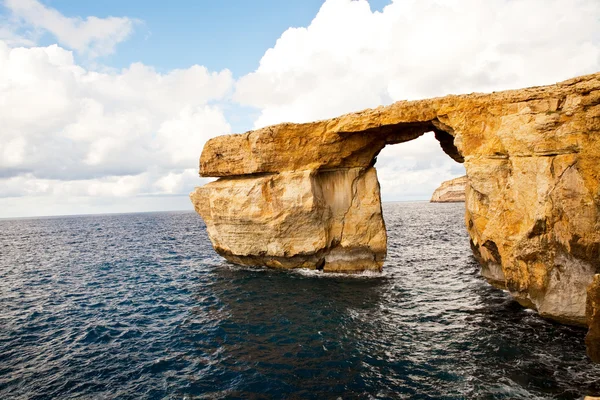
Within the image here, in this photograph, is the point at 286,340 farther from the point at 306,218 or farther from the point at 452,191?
the point at 452,191

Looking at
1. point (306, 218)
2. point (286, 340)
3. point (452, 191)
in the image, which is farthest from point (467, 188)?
point (452, 191)

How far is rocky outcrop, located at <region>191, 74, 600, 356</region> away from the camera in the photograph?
456 inches

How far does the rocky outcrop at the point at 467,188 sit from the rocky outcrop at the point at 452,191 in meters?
121

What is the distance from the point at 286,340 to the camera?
12.7m

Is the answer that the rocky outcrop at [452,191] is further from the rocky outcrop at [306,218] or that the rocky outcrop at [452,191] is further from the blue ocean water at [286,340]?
the blue ocean water at [286,340]

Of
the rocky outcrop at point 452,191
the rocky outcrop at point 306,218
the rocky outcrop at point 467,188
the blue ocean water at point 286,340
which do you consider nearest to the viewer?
the blue ocean water at point 286,340

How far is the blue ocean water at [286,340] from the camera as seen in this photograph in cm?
963

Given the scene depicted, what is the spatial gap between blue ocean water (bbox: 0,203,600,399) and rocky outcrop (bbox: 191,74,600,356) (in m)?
2.03

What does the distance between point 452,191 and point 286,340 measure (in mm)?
142411

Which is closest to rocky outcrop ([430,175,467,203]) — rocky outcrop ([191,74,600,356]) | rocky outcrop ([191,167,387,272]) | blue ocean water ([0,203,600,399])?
rocky outcrop ([191,167,387,272])

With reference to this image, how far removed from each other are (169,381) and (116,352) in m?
3.56

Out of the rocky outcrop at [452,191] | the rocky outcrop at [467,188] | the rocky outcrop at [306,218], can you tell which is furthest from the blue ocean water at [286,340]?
the rocky outcrop at [452,191]

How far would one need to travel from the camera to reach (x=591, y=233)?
1118 cm

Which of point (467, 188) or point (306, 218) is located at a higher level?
point (467, 188)
